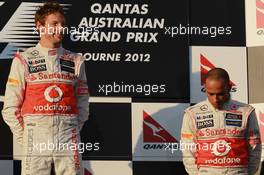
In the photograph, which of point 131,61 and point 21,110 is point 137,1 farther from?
point 21,110

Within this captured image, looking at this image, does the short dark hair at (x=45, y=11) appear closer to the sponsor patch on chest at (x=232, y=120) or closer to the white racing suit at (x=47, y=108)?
the white racing suit at (x=47, y=108)

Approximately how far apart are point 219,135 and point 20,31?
5.00ft

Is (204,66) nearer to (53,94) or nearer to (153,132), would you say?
(153,132)

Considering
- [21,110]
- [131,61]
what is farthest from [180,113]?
[21,110]

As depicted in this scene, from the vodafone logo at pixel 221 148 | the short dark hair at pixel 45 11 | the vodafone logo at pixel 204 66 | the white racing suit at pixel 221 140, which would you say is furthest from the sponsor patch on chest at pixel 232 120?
the short dark hair at pixel 45 11

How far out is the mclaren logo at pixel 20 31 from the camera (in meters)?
4.85

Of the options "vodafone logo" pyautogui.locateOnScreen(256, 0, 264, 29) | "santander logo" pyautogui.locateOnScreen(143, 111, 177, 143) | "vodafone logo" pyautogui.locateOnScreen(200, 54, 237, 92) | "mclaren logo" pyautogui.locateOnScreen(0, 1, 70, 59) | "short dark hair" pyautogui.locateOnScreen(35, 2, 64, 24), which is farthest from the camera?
"vodafone logo" pyautogui.locateOnScreen(256, 0, 264, 29)

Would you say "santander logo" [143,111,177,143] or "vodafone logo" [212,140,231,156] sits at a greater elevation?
"santander logo" [143,111,177,143]

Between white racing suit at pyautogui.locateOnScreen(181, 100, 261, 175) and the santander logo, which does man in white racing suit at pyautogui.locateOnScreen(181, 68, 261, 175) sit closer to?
white racing suit at pyautogui.locateOnScreen(181, 100, 261, 175)

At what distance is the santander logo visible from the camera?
497 cm

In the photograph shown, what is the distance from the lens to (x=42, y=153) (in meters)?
4.11

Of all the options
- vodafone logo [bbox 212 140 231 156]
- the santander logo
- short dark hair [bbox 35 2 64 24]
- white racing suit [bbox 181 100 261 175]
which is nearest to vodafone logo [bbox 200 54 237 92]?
the santander logo

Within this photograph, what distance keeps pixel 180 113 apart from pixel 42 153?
1.26m

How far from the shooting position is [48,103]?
423 cm
